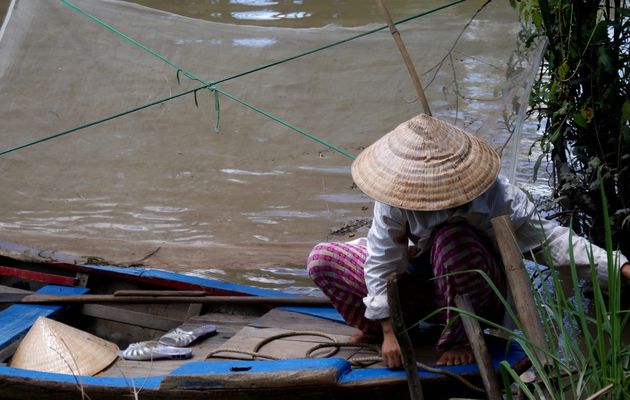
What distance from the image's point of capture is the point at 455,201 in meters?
1.98

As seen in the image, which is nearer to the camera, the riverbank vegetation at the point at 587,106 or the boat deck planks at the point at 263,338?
the boat deck planks at the point at 263,338

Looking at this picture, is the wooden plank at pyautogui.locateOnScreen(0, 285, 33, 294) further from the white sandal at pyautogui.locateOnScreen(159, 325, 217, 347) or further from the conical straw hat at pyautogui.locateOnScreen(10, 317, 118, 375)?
the white sandal at pyautogui.locateOnScreen(159, 325, 217, 347)

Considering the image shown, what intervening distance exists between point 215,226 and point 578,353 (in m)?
3.02

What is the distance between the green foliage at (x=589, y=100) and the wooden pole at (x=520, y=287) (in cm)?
87

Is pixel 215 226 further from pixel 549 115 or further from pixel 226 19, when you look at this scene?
pixel 226 19

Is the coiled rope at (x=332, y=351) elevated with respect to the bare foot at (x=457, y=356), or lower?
lower

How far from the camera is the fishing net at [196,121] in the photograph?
13.1 ft

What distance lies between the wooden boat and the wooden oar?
2cm

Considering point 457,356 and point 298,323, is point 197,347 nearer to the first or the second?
point 298,323

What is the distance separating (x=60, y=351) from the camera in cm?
270

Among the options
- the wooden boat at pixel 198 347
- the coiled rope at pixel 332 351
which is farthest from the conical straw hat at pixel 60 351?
the coiled rope at pixel 332 351

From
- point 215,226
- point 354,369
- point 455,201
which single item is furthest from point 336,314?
point 215,226

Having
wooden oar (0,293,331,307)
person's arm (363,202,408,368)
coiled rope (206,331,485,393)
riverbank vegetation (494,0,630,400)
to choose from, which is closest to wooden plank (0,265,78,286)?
wooden oar (0,293,331,307)

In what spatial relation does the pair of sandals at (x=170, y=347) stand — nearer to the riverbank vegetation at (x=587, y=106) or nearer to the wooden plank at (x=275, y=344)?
the wooden plank at (x=275, y=344)
